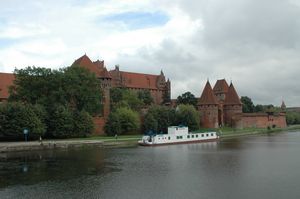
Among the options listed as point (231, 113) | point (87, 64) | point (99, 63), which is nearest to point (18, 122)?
point (87, 64)

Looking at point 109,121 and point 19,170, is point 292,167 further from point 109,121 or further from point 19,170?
point 109,121

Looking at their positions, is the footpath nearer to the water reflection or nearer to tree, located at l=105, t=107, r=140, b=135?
the water reflection

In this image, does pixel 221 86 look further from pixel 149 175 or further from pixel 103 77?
pixel 149 175

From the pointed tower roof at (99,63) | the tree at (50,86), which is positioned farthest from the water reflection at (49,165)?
the pointed tower roof at (99,63)

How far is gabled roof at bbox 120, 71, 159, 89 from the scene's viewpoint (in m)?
96.0

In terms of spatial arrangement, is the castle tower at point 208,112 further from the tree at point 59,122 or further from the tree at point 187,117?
the tree at point 59,122

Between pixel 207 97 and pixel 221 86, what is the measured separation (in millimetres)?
16021

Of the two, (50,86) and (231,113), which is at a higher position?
(50,86)

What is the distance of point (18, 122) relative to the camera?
47.6 metres

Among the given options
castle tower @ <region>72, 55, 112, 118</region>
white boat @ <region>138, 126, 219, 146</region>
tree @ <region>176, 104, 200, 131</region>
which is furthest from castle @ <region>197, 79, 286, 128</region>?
castle tower @ <region>72, 55, 112, 118</region>

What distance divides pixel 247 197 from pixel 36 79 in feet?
131

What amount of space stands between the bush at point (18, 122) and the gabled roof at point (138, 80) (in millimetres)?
46145

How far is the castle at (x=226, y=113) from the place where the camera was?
264ft

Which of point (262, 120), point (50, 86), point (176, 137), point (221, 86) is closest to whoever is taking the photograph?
point (50, 86)
